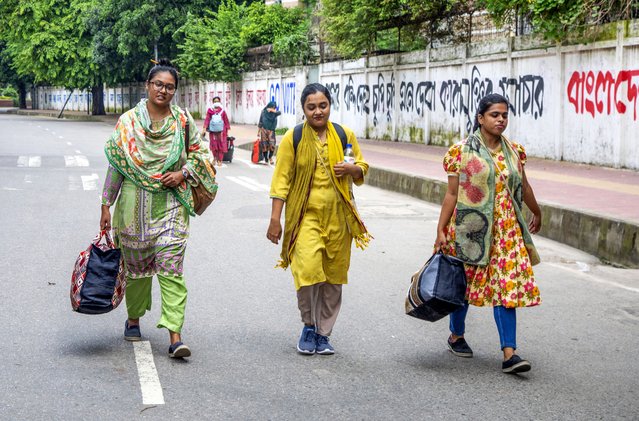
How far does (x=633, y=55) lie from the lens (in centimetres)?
1628

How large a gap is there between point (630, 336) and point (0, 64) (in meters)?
79.8

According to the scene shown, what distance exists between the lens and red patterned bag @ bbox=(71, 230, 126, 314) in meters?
5.89

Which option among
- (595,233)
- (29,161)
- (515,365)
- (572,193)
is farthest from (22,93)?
(515,365)

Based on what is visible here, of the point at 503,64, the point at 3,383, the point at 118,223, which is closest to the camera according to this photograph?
the point at 3,383

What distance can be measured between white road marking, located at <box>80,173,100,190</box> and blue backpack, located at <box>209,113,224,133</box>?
3819 millimetres

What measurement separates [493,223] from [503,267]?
0.26 m

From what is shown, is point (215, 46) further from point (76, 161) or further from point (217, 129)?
point (217, 129)

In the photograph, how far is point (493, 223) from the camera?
568 centimetres

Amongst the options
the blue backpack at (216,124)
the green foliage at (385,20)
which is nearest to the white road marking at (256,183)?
the blue backpack at (216,124)

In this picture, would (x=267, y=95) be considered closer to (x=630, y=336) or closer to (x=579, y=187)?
(x=579, y=187)

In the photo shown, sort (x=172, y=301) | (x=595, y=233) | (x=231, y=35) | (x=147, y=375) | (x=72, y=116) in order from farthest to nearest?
(x=72, y=116)
(x=231, y=35)
(x=595, y=233)
(x=172, y=301)
(x=147, y=375)

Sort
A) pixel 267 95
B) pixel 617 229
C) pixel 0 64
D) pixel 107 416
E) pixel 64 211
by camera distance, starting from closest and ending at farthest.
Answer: pixel 107 416 < pixel 617 229 < pixel 64 211 < pixel 267 95 < pixel 0 64

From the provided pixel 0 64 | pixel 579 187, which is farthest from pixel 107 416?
pixel 0 64

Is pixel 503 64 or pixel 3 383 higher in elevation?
pixel 503 64
